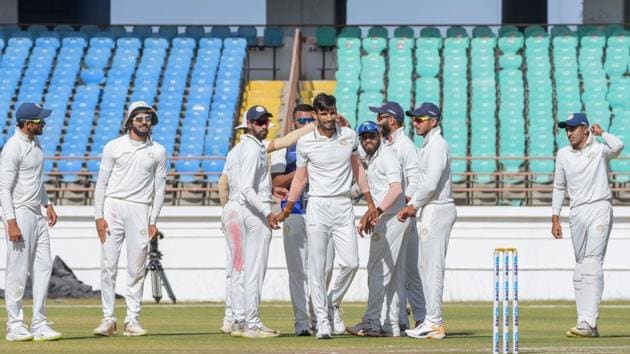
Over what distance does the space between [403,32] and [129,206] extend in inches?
847

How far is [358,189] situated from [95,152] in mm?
16256

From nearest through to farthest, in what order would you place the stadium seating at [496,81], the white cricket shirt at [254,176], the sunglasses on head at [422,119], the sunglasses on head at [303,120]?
the white cricket shirt at [254,176]
the sunglasses on head at [422,119]
the sunglasses on head at [303,120]
the stadium seating at [496,81]

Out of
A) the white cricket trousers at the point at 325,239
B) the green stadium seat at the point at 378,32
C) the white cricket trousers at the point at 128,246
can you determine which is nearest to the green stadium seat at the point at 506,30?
the green stadium seat at the point at 378,32

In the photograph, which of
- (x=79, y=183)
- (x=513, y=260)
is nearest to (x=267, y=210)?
(x=513, y=260)

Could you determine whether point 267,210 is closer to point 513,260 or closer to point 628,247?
point 513,260

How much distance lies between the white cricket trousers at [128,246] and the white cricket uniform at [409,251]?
96.8 inches

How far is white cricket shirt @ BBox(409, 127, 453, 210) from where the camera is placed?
16234 millimetres

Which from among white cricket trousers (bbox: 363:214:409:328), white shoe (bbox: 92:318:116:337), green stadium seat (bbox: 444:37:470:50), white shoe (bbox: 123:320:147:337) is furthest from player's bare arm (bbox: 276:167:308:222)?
green stadium seat (bbox: 444:37:470:50)

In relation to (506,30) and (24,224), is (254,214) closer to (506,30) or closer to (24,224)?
(24,224)

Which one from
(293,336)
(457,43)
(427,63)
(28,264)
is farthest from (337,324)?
(457,43)

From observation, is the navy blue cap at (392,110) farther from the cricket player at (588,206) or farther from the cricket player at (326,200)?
the cricket player at (588,206)

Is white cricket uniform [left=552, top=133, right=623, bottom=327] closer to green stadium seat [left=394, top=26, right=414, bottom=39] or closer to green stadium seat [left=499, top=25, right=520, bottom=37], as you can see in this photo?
green stadium seat [left=499, top=25, right=520, bottom=37]

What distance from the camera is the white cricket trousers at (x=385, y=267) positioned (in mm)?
16656

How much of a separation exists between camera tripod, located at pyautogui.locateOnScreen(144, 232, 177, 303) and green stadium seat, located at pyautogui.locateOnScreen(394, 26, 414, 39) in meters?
11.5
